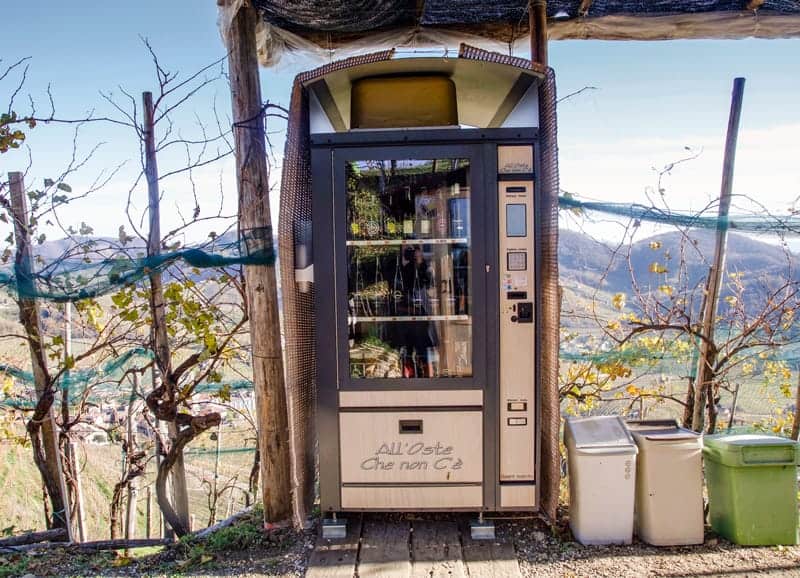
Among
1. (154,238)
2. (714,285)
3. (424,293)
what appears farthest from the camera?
(714,285)

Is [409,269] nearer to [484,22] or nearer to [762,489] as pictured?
[484,22]

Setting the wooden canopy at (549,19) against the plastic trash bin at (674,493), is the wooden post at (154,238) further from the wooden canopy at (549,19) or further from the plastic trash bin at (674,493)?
the plastic trash bin at (674,493)

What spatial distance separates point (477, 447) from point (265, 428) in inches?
45.8

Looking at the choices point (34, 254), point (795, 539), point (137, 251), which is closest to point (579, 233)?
point (795, 539)

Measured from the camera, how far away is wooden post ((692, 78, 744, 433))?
3391 millimetres

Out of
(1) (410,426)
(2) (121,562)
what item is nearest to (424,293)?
(1) (410,426)

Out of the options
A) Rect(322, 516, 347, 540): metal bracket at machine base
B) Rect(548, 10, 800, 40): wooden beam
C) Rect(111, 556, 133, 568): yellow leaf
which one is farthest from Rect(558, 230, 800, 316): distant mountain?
Rect(111, 556, 133, 568): yellow leaf

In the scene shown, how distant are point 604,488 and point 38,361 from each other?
10.8 ft

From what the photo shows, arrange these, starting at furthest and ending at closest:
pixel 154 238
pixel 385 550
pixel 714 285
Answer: pixel 714 285
pixel 154 238
pixel 385 550

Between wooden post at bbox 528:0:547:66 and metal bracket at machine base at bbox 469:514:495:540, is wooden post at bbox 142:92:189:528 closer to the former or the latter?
metal bracket at machine base at bbox 469:514:495:540

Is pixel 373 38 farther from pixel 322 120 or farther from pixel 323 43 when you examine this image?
A: pixel 322 120

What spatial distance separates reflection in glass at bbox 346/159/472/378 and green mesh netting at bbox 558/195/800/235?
2.66ft

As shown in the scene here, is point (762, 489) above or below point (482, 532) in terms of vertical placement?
above

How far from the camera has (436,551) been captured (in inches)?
107
